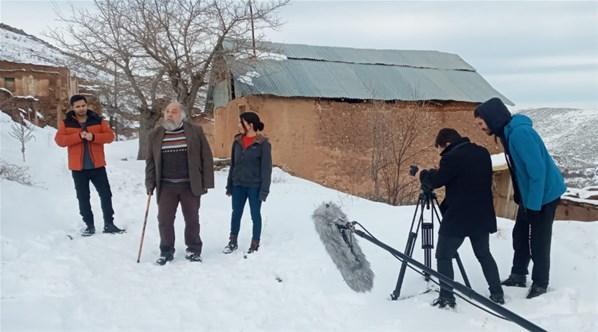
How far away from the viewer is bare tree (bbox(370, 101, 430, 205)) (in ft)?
38.1

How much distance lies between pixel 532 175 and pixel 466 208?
0.55 m

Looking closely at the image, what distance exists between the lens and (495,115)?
4.03 metres

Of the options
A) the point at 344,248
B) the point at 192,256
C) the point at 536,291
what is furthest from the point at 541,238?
the point at 192,256

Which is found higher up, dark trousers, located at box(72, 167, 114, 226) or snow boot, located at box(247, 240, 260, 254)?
dark trousers, located at box(72, 167, 114, 226)

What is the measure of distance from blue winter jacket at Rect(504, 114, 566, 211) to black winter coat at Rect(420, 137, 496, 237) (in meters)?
0.25

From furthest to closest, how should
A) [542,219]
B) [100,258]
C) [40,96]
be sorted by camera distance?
[40,96], [100,258], [542,219]

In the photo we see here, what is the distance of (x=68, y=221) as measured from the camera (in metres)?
6.57

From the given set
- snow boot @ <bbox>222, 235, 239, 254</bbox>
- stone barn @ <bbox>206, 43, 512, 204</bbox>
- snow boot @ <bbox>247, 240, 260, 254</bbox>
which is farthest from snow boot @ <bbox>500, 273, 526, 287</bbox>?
stone barn @ <bbox>206, 43, 512, 204</bbox>

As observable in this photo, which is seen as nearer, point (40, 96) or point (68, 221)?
point (68, 221)

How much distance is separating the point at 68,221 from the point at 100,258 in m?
1.90

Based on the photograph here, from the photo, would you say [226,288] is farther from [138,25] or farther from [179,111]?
[138,25]

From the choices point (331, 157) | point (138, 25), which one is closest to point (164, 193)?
point (138, 25)

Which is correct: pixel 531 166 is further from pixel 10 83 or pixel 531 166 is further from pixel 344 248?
pixel 10 83

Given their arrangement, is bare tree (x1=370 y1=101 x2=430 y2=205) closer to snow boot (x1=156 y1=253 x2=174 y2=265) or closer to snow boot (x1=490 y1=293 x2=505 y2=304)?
snow boot (x1=156 y1=253 x2=174 y2=265)
